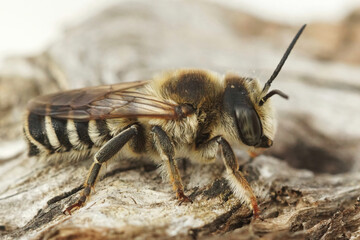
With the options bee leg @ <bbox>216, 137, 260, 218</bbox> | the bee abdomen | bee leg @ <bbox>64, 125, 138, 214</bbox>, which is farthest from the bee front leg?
the bee abdomen

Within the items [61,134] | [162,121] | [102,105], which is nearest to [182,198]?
[162,121]

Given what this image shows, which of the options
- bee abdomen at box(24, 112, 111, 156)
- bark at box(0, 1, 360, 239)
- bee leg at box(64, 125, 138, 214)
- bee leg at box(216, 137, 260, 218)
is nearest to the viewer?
bark at box(0, 1, 360, 239)

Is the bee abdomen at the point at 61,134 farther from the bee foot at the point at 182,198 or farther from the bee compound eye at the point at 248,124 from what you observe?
the bee compound eye at the point at 248,124

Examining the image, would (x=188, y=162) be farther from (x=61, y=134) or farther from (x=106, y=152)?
(x=61, y=134)

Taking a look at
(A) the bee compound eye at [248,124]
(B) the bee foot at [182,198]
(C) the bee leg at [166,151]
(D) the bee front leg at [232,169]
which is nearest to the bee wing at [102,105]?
(C) the bee leg at [166,151]

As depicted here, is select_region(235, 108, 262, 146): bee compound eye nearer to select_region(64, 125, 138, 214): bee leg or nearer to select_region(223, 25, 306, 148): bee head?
select_region(223, 25, 306, 148): bee head
